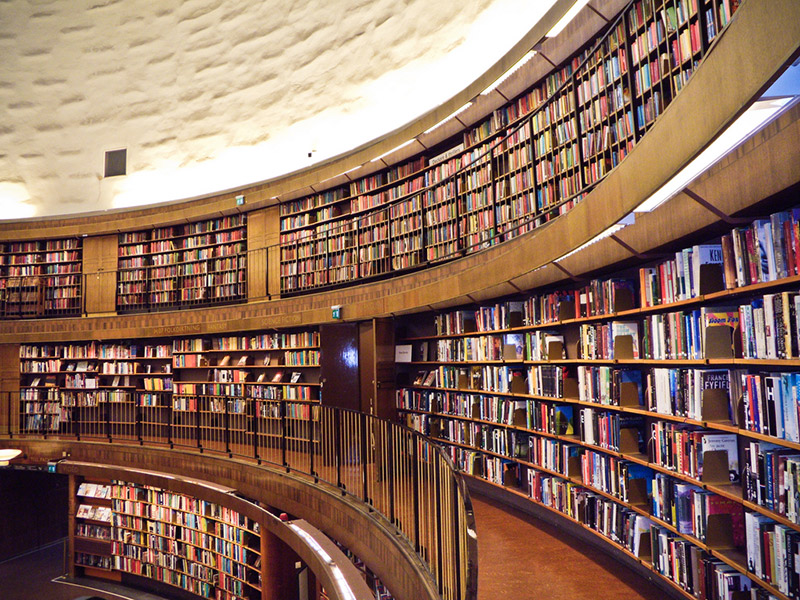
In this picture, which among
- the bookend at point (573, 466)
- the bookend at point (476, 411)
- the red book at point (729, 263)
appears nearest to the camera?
the red book at point (729, 263)

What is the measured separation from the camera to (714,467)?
2.63 metres

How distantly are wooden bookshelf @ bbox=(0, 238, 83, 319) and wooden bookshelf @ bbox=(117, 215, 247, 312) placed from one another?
952 mm

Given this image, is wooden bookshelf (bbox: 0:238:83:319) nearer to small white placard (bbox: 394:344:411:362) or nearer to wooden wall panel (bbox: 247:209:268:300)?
wooden wall panel (bbox: 247:209:268:300)

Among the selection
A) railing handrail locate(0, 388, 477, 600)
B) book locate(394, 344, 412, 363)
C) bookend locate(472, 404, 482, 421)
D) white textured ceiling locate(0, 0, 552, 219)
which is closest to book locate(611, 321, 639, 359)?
railing handrail locate(0, 388, 477, 600)

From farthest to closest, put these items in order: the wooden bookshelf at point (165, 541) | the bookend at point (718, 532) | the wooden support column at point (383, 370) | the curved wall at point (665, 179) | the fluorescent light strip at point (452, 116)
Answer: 1. the wooden bookshelf at point (165, 541)
2. the wooden support column at point (383, 370)
3. the fluorescent light strip at point (452, 116)
4. the bookend at point (718, 532)
5. the curved wall at point (665, 179)

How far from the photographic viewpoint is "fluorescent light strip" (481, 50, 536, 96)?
→ 502 cm

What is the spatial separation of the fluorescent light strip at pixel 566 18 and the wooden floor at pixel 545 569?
3747 mm

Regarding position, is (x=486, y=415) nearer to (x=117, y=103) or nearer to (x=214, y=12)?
(x=214, y=12)

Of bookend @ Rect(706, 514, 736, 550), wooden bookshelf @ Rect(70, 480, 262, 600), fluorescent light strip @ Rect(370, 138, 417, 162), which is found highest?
fluorescent light strip @ Rect(370, 138, 417, 162)

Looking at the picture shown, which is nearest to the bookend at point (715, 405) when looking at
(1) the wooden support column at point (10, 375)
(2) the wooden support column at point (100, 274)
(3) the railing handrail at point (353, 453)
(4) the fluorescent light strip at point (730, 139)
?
(4) the fluorescent light strip at point (730, 139)

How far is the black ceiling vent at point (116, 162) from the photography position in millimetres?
10453

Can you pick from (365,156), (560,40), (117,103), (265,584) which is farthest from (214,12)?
(265,584)

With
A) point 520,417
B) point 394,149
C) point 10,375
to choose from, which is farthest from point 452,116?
point 10,375

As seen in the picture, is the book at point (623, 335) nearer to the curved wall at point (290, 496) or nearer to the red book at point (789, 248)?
the red book at point (789, 248)
